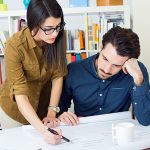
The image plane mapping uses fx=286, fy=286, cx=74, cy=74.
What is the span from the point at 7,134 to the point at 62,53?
53 centimetres

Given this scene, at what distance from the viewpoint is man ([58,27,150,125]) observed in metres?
1.54

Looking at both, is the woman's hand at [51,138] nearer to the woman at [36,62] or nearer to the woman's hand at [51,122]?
the woman at [36,62]

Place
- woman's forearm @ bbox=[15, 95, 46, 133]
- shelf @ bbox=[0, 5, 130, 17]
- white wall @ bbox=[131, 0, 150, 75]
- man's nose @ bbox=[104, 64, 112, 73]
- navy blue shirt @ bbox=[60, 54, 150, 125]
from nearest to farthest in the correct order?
woman's forearm @ bbox=[15, 95, 46, 133], man's nose @ bbox=[104, 64, 112, 73], navy blue shirt @ bbox=[60, 54, 150, 125], white wall @ bbox=[131, 0, 150, 75], shelf @ bbox=[0, 5, 130, 17]

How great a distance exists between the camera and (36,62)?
154cm

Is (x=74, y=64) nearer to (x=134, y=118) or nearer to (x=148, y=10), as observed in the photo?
(x=134, y=118)

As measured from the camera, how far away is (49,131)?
125 centimetres

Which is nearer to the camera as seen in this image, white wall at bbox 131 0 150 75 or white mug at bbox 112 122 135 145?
white mug at bbox 112 122 135 145

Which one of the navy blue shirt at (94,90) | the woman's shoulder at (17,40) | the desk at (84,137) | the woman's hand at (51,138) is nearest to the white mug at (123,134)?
the desk at (84,137)

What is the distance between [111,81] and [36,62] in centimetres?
48

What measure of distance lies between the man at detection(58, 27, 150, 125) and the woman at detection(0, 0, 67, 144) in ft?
0.53

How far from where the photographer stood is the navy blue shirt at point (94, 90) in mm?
1719

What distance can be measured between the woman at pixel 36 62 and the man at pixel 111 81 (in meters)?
0.16

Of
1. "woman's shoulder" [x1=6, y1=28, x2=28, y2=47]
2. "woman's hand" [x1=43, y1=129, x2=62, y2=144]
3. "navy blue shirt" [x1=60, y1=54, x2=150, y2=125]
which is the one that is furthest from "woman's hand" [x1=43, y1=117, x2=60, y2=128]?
"woman's shoulder" [x1=6, y1=28, x2=28, y2=47]

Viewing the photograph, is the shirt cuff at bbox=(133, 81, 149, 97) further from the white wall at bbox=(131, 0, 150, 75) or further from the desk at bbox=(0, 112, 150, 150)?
the white wall at bbox=(131, 0, 150, 75)
